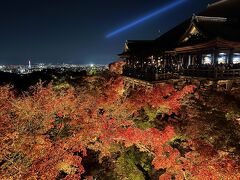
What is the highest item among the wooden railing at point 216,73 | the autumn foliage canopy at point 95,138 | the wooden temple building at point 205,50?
the wooden temple building at point 205,50

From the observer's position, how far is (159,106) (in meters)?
19.1

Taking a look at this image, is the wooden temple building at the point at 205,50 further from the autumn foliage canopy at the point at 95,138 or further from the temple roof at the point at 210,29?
the autumn foliage canopy at the point at 95,138

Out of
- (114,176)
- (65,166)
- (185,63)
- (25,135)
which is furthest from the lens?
(185,63)

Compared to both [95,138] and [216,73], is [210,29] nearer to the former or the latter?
[216,73]

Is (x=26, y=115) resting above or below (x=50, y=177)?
above

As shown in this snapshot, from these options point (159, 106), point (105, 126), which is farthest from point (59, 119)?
point (159, 106)

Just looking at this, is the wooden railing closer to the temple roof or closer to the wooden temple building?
the wooden temple building

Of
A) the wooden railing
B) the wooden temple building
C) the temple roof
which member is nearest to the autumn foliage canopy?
the wooden railing

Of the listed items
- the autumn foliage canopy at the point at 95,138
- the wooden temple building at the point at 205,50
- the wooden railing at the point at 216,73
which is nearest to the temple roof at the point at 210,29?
the wooden temple building at the point at 205,50

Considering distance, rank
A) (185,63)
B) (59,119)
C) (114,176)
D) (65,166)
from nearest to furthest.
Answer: (65,166), (114,176), (59,119), (185,63)

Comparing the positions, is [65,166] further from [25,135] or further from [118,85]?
[118,85]

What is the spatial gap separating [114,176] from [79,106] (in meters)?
7.40

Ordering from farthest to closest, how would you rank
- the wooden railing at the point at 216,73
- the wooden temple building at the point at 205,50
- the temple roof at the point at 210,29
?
the temple roof at the point at 210,29
the wooden temple building at the point at 205,50
the wooden railing at the point at 216,73

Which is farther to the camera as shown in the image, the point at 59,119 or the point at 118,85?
the point at 118,85
